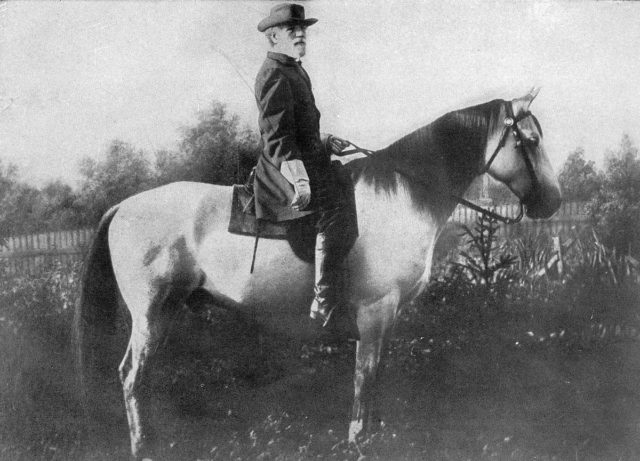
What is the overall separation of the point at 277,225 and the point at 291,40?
0.98 metres

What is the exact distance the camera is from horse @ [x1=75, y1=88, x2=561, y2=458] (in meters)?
2.75

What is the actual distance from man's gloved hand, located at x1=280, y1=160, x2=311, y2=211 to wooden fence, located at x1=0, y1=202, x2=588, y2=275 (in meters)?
0.98

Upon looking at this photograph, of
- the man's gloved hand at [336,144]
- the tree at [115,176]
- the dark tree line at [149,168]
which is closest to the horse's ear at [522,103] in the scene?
the man's gloved hand at [336,144]

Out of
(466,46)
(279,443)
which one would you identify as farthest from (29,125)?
(466,46)

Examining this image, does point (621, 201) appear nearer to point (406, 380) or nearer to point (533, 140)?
point (533, 140)

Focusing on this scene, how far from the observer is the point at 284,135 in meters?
2.58

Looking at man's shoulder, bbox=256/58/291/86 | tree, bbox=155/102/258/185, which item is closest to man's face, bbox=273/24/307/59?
man's shoulder, bbox=256/58/291/86

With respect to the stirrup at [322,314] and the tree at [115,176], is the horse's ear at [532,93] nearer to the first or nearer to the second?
the stirrup at [322,314]

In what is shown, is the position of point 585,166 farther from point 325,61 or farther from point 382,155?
point 325,61

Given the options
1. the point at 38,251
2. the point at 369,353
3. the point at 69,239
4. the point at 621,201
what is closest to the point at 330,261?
the point at 369,353

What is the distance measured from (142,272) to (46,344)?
88cm

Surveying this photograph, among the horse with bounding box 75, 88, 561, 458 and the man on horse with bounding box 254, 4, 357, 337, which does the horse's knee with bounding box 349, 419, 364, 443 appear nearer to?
the horse with bounding box 75, 88, 561, 458

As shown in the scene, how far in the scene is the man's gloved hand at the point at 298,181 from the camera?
256cm

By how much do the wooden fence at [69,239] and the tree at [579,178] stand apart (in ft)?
0.21
